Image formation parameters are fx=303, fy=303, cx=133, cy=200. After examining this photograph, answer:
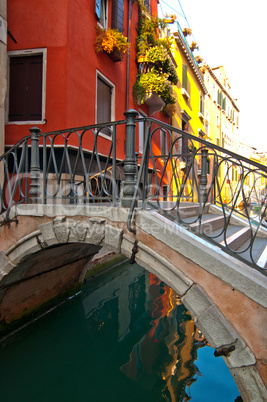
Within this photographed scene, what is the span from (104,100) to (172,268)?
627 cm

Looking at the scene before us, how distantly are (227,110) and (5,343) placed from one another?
28.2m

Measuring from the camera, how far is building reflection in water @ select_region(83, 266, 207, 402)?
3.97 metres

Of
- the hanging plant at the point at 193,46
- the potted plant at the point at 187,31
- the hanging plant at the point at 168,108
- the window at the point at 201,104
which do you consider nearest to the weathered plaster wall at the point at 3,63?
the hanging plant at the point at 168,108

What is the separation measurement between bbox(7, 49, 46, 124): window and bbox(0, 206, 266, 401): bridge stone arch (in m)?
3.55

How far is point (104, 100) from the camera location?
7.93 m

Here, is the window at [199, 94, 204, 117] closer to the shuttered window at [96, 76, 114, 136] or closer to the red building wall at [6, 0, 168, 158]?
the shuttered window at [96, 76, 114, 136]

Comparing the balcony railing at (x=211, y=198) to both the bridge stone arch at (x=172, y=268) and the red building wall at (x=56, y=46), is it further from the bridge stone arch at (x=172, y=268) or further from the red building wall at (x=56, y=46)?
the red building wall at (x=56, y=46)

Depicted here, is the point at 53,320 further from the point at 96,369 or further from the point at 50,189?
the point at 50,189

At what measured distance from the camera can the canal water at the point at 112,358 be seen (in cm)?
367

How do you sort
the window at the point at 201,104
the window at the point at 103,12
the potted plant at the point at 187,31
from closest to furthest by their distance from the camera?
the window at the point at 103,12, the potted plant at the point at 187,31, the window at the point at 201,104

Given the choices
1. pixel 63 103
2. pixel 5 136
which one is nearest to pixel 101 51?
pixel 63 103

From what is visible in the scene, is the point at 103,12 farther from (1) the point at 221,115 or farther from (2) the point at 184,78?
(1) the point at 221,115

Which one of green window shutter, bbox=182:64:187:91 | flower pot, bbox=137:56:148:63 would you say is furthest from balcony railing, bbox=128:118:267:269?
green window shutter, bbox=182:64:187:91

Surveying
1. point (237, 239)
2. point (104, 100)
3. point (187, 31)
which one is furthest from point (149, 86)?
point (187, 31)
